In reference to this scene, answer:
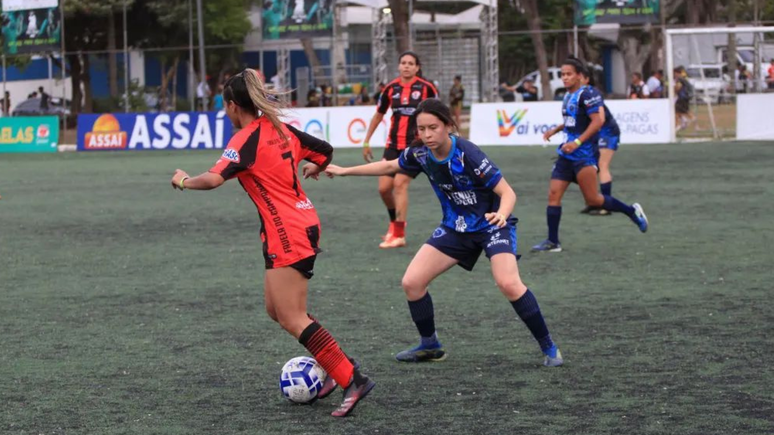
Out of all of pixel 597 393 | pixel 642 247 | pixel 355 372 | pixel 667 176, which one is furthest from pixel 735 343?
pixel 667 176

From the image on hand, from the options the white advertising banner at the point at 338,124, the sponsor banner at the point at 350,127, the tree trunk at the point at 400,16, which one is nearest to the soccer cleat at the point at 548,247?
the sponsor banner at the point at 350,127

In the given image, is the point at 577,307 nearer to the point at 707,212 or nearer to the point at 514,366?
the point at 514,366

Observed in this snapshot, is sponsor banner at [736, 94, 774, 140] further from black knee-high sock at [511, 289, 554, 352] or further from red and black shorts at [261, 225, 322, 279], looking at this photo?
red and black shorts at [261, 225, 322, 279]

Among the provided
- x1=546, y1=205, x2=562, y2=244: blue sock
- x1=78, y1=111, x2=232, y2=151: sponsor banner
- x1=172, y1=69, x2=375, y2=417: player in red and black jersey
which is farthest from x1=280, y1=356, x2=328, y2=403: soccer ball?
x1=78, y1=111, x2=232, y2=151: sponsor banner

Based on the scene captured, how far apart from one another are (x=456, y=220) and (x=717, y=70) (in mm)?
30083

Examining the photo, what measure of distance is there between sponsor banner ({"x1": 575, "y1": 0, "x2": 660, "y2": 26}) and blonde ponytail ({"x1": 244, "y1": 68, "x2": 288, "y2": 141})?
27458mm

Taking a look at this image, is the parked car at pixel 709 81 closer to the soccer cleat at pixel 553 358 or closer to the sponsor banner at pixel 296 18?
the sponsor banner at pixel 296 18

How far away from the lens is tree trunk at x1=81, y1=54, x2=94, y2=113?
4297 centimetres

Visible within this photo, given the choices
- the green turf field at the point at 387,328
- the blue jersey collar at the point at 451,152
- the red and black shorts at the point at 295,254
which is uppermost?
the blue jersey collar at the point at 451,152

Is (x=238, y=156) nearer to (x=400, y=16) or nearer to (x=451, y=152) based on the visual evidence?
(x=451, y=152)

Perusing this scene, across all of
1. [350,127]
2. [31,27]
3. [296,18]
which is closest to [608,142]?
[350,127]

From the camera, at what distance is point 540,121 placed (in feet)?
96.7

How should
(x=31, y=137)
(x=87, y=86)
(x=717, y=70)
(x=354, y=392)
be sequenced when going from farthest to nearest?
(x=87, y=86) → (x=717, y=70) → (x=31, y=137) → (x=354, y=392)

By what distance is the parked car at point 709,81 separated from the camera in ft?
103
